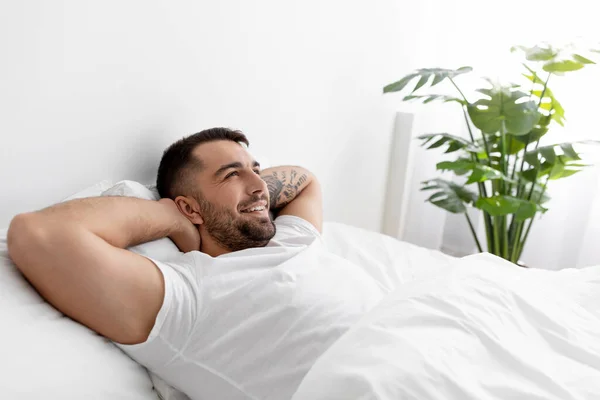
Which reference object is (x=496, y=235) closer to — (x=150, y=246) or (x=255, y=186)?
(x=255, y=186)

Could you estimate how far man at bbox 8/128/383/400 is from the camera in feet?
3.01

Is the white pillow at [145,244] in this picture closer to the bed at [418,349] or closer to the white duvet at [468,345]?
the bed at [418,349]

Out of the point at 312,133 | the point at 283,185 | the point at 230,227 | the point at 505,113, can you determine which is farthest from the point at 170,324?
the point at 505,113

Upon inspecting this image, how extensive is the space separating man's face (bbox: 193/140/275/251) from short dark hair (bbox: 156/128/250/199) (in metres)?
0.02

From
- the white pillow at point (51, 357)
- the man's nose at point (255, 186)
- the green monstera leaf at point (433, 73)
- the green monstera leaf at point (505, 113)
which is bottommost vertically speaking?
the white pillow at point (51, 357)

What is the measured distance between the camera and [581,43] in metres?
1.95

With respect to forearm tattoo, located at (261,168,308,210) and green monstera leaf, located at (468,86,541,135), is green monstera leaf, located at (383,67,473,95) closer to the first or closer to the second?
green monstera leaf, located at (468,86,541,135)

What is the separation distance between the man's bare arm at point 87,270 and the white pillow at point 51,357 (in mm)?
26

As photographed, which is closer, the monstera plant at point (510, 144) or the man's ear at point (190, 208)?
the man's ear at point (190, 208)

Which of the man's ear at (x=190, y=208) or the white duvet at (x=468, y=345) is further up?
the man's ear at (x=190, y=208)

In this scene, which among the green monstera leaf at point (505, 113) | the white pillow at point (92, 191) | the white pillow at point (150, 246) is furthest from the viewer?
the green monstera leaf at point (505, 113)

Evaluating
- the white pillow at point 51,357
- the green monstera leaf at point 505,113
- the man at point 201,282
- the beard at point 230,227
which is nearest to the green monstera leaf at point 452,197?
the green monstera leaf at point 505,113

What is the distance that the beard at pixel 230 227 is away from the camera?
1240 millimetres

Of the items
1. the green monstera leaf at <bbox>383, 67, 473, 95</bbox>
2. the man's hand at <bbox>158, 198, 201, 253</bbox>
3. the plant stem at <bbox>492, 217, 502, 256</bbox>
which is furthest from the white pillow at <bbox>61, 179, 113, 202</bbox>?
the plant stem at <bbox>492, 217, 502, 256</bbox>
